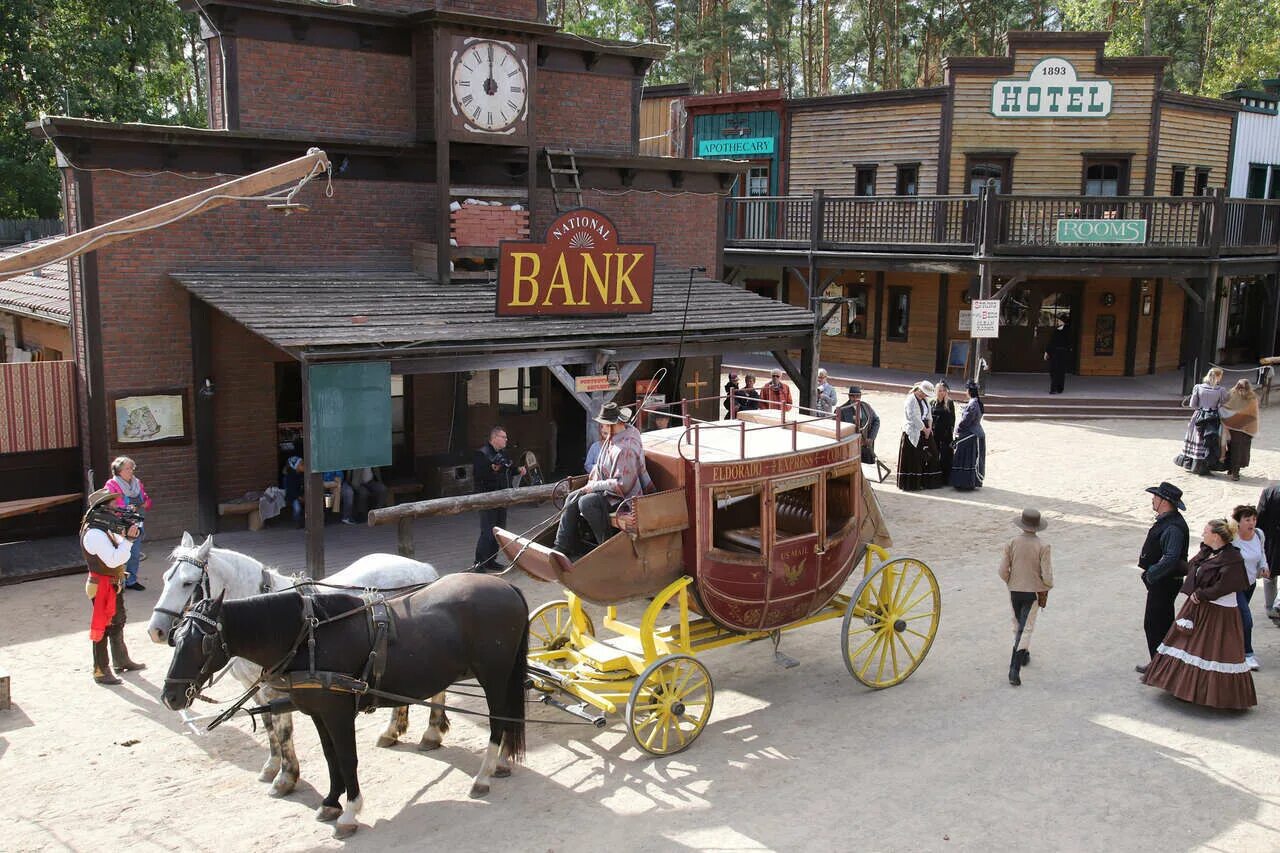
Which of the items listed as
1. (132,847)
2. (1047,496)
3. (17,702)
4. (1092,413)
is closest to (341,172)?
(17,702)

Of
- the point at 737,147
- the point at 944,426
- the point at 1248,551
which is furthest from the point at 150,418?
the point at 737,147

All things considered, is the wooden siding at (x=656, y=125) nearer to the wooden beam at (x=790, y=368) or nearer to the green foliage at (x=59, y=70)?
the green foliage at (x=59, y=70)

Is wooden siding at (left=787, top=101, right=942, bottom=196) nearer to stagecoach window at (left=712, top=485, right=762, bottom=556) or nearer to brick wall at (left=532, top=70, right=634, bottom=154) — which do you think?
brick wall at (left=532, top=70, right=634, bottom=154)

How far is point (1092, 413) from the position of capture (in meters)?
23.3

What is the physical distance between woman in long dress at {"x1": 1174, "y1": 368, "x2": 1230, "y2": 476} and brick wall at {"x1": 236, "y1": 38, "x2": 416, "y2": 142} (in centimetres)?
1309

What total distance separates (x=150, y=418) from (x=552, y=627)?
6739 mm

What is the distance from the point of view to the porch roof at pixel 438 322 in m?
11.8

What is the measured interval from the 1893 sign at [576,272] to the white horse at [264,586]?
5.68 meters


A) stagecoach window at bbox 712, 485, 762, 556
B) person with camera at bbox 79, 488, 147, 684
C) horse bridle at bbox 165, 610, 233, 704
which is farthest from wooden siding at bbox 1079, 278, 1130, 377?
horse bridle at bbox 165, 610, 233, 704

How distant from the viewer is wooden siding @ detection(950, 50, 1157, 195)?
2641 centimetres

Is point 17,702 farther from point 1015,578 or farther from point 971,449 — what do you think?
point 971,449

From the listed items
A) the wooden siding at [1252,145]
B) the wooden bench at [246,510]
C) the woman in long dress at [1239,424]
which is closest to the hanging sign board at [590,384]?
the wooden bench at [246,510]

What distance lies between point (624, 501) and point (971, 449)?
9.98 meters

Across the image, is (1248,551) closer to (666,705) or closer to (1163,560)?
(1163,560)
